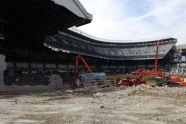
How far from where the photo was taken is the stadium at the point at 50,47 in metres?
23.1

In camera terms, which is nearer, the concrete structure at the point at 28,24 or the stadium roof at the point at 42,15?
the stadium roof at the point at 42,15

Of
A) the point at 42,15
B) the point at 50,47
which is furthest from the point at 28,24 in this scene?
the point at 50,47

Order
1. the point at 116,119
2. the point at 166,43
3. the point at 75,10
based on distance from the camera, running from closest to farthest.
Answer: the point at 116,119
the point at 75,10
the point at 166,43

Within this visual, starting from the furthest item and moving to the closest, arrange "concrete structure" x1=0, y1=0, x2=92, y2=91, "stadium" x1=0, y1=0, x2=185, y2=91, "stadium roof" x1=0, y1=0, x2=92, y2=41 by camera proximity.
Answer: "stadium" x1=0, y1=0, x2=185, y2=91
"concrete structure" x1=0, y1=0, x2=92, y2=91
"stadium roof" x1=0, y1=0, x2=92, y2=41

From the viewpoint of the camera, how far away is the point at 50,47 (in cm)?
4691

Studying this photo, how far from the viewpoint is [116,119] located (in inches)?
365

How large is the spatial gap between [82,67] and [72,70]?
3.58 meters

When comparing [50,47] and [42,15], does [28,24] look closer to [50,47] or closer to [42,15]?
[42,15]

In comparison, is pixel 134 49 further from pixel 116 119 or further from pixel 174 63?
pixel 116 119

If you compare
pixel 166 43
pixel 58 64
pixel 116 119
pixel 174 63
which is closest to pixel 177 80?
pixel 116 119

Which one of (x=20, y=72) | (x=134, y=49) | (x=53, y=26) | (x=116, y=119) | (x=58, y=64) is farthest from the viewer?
(x=134, y=49)

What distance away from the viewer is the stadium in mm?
23109

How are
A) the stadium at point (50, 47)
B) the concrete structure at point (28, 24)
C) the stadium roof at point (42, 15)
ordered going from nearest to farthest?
A: the stadium roof at point (42, 15) < the concrete structure at point (28, 24) < the stadium at point (50, 47)

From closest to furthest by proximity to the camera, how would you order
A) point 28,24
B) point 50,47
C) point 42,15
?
point 42,15
point 28,24
point 50,47
